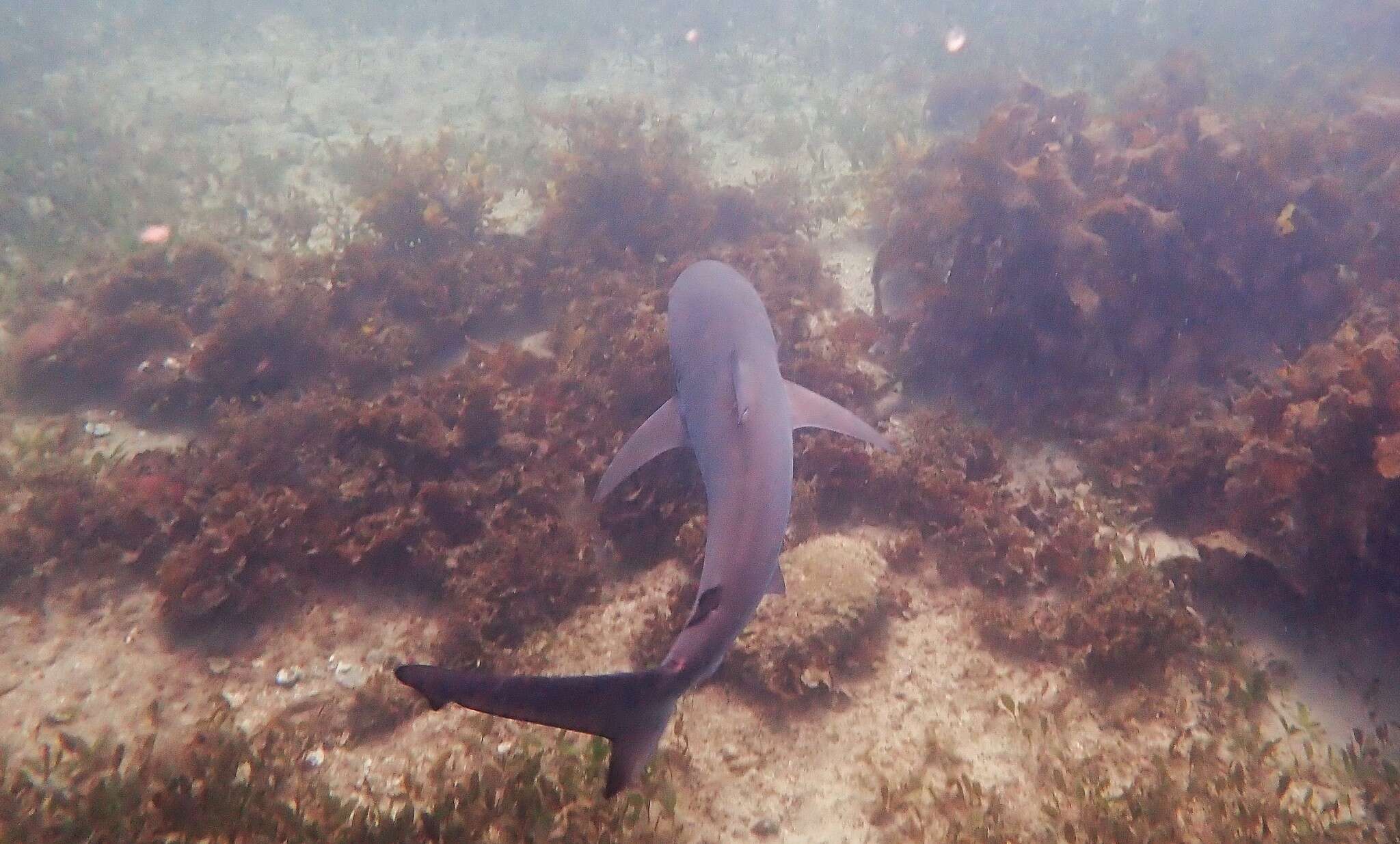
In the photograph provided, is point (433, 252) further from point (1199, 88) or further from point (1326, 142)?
point (1199, 88)

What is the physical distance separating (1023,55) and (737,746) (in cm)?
2298

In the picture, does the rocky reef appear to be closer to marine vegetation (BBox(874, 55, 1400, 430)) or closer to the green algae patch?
marine vegetation (BBox(874, 55, 1400, 430))

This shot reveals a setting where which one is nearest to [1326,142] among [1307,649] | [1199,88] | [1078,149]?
[1078,149]

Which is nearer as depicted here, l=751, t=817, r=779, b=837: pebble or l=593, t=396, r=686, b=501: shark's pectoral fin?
l=751, t=817, r=779, b=837: pebble

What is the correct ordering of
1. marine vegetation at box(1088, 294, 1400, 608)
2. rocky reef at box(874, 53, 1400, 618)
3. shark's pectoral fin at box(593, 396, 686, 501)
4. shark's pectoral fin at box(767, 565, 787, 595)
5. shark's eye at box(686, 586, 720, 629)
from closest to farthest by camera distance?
shark's eye at box(686, 586, 720, 629) → shark's pectoral fin at box(767, 565, 787, 595) → shark's pectoral fin at box(593, 396, 686, 501) → marine vegetation at box(1088, 294, 1400, 608) → rocky reef at box(874, 53, 1400, 618)

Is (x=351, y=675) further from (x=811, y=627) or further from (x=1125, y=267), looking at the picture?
(x=1125, y=267)

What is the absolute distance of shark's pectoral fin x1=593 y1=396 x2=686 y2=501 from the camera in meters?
4.16

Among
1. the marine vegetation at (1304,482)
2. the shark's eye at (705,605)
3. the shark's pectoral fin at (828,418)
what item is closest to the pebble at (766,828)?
the shark's eye at (705,605)

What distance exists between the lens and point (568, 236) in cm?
926

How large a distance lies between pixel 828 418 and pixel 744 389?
33.9 inches

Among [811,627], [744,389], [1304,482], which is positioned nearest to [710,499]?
[744,389]

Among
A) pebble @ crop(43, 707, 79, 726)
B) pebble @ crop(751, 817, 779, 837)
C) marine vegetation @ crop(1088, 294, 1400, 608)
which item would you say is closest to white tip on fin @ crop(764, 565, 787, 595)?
pebble @ crop(751, 817, 779, 837)

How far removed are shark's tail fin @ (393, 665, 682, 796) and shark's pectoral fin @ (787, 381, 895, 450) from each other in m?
2.05

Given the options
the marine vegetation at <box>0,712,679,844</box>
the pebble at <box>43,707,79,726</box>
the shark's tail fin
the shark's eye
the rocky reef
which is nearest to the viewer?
the shark's tail fin
